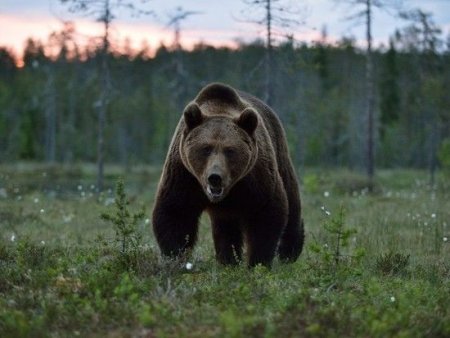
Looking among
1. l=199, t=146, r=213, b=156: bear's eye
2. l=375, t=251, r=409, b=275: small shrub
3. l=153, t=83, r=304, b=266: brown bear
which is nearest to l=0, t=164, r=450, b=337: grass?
l=375, t=251, r=409, b=275: small shrub

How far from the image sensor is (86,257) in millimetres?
7203

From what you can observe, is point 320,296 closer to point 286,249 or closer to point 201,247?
point 286,249

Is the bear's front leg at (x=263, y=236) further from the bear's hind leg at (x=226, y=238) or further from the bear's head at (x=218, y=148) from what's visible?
the bear's hind leg at (x=226, y=238)

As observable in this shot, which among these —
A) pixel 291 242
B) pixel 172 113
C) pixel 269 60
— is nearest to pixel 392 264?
pixel 291 242

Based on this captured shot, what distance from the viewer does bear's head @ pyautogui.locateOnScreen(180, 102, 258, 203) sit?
6736 mm

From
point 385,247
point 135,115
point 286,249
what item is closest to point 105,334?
point 286,249

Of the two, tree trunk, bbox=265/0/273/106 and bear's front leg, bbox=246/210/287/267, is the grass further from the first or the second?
tree trunk, bbox=265/0/273/106

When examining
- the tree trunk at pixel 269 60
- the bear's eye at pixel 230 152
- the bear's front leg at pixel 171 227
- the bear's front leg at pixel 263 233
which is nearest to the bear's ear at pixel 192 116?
the bear's eye at pixel 230 152

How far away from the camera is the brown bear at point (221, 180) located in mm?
6996

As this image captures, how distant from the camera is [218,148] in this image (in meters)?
6.97

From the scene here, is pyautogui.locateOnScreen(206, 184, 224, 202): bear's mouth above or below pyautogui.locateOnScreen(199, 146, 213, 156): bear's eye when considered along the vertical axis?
below

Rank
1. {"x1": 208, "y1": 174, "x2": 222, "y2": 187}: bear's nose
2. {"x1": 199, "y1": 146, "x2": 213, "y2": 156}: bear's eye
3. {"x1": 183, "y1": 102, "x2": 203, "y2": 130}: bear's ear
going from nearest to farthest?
1. {"x1": 208, "y1": 174, "x2": 222, "y2": 187}: bear's nose
2. {"x1": 199, "y1": 146, "x2": 213, "y2": 156}: bear's eye
3. {"x1": 183, "y1": 102, "x2": 203, "y2": 130}: bear's ear

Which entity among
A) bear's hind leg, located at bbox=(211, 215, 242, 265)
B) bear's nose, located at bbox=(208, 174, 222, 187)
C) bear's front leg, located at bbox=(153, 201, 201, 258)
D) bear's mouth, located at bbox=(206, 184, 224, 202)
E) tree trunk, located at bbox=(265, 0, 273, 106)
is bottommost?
bear's hind leg, located at bbox=(211, 215, 242, 265)

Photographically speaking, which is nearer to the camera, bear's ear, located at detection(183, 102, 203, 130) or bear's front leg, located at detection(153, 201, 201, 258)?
bear's ear, located at detection(183, 102, 203, 130)
